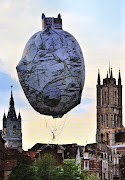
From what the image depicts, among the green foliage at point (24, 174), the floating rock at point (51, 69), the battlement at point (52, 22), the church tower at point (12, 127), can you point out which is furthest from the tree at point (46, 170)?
the church tower at point (12, 127)

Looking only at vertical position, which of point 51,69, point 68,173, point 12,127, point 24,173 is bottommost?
point 68,173

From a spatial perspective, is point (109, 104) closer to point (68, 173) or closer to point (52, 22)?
point (68, 173)

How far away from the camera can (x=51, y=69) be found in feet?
27.5

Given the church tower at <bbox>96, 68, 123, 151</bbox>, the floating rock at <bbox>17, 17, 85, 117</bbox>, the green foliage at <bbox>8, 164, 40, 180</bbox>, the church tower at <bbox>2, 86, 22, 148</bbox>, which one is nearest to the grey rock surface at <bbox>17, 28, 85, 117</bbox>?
the floating rock at <bbox>17, 17, 85, 117</bbox>

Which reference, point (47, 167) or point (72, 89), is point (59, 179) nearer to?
point (47, 167)

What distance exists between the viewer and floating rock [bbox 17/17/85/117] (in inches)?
331

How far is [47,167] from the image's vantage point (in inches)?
1841

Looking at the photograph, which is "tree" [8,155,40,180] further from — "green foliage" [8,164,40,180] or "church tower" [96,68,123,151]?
"church tower" [96,68,123,151]

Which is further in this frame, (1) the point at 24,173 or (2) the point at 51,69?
(1) the point at 24,173

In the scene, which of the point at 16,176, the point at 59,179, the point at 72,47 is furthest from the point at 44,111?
the point at 59,179

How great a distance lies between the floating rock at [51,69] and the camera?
8414mm

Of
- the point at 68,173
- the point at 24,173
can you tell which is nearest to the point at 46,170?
the point at 68,173

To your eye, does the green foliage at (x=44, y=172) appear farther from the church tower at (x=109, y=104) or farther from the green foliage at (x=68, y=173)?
the church tower at (x=109, y=104)

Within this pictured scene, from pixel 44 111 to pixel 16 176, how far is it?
3094 centimetres
